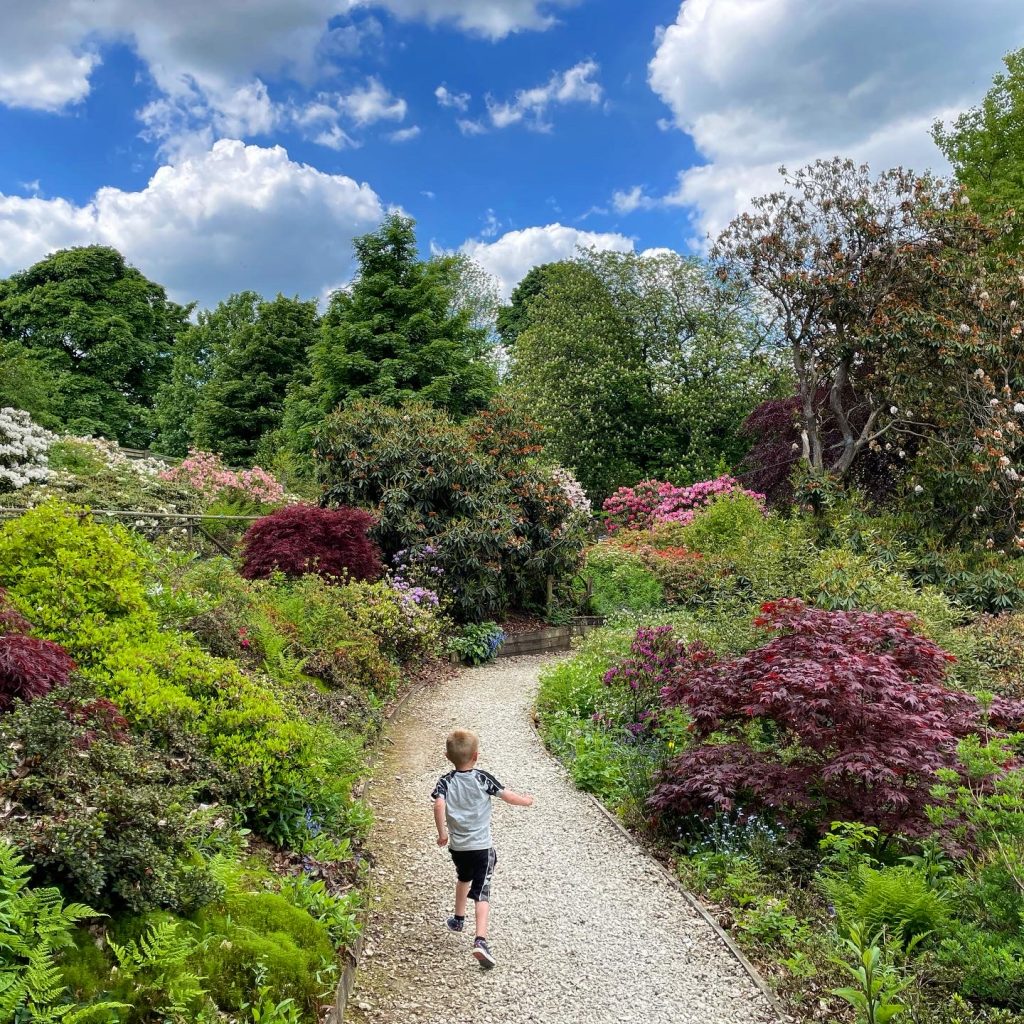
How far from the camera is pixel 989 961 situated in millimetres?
3078

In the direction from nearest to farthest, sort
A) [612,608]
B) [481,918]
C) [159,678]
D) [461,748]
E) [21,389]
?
1. [481,918]
2. [461,748]
3. [159,678]
4. [612,608]
5. [21,389]

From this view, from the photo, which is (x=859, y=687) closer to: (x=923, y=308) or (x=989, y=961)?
(x=989, y=961)

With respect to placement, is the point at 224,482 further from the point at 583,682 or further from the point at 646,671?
the point at 646,671

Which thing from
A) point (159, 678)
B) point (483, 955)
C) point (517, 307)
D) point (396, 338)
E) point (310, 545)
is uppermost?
point (517, 307)

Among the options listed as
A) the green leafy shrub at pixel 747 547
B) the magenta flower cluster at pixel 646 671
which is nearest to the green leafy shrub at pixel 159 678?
the magenta flower cluster at pixel 646 671

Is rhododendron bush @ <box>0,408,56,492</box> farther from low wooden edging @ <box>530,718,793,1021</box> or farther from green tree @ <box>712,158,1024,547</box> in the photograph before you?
green tree @ <box>712,158,1024,547</box>

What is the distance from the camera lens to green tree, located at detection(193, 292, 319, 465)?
26297mm

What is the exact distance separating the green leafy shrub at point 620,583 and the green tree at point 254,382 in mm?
15718

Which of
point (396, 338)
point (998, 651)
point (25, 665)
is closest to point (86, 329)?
point (396, 338)

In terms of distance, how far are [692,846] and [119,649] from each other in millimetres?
3479

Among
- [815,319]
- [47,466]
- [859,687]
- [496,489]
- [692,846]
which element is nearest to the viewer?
[859,687]

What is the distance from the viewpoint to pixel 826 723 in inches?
189

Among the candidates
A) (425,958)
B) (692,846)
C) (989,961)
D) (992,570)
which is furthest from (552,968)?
(992,570)

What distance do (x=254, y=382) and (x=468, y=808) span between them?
81.4 feet
